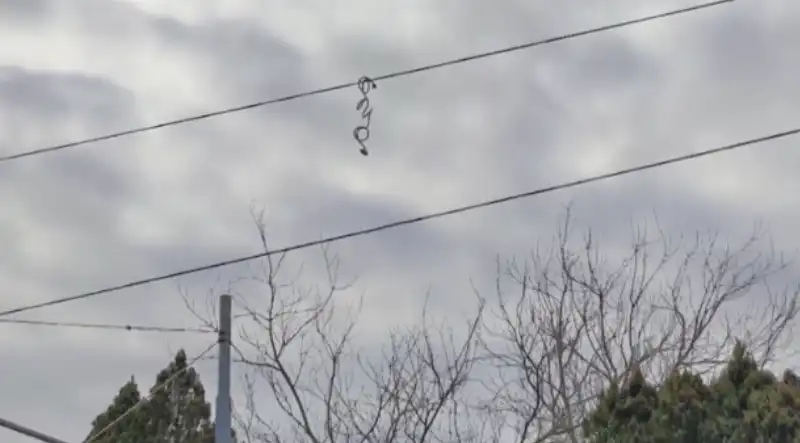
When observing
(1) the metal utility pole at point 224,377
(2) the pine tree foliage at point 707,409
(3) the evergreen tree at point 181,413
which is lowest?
(2) the pine tree foliage at point 707,409

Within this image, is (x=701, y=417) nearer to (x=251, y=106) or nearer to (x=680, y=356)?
(x=251, y=106)

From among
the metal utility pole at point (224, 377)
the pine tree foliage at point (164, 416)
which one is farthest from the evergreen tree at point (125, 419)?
the metal utility pole at point (224, 377)

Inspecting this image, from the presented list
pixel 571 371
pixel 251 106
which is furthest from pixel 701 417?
pixel 571 371

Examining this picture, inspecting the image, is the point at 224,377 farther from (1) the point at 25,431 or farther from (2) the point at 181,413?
(2) the point at 181,413

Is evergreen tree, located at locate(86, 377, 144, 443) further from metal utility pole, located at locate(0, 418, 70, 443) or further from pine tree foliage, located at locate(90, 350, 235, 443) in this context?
metal utility pole, located at locate(0, 418, 70, 443)

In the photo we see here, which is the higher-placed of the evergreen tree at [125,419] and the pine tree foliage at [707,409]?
the evergreen tree at [125,419]

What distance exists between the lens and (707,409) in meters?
8.57

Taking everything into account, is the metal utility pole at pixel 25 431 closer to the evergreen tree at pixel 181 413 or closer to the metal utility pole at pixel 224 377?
the metal utility pole at pixel 224 377

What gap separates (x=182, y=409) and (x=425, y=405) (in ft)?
17.9

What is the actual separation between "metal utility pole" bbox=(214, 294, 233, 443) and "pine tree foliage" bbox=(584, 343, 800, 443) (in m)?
3.15

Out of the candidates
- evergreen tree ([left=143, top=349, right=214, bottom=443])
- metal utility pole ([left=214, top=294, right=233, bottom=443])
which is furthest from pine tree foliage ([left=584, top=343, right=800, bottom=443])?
evergreen tree ([left=143, top=349, right=214, bottom=443])

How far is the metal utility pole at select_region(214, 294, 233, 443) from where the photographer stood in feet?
28.4

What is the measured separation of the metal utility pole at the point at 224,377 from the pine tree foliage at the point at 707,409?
315 centimetres

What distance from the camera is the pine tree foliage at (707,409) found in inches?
319
